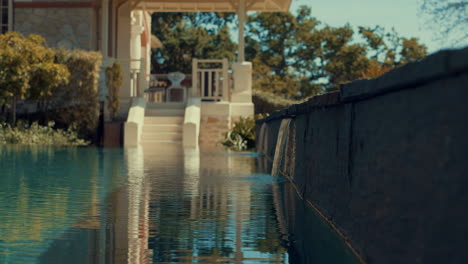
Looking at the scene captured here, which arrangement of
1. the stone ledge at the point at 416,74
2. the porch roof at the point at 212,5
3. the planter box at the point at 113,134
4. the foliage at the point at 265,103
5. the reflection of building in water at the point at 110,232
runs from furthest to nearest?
the foliage at the point at 265,103 < the porch roof at the point at 212,5 < the planter box at the point at 113,134 < the reflection of building in water at the point at 110,232 < the stone ledge at the point at 416,74

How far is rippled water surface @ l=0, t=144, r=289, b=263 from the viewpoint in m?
3.72

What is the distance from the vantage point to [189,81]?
1184 inches

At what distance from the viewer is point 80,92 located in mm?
18797

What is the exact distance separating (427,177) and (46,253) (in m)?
2.08

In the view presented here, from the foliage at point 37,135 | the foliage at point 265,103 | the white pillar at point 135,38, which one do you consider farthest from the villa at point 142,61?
the foliage at point 265,103

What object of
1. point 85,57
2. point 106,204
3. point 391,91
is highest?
point 85,57

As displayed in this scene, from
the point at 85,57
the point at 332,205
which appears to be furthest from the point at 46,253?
the point at 85,57

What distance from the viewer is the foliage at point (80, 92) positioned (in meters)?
18.8

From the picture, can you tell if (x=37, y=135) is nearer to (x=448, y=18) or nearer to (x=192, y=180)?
(x=192, y=180)

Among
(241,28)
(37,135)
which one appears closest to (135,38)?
(241,28)

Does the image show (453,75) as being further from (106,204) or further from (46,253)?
(106,204)

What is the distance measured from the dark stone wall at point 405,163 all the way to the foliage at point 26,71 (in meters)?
13.9

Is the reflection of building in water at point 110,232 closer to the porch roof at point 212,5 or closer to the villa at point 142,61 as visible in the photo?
the villa at point 142,61

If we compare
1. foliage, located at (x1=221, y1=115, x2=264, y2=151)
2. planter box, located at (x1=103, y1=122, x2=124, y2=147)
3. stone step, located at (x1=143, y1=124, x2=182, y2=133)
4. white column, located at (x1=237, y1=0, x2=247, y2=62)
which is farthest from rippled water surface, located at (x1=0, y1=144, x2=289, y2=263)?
white column, located at (x1=237, y1=0, x2=247, y2=62)
